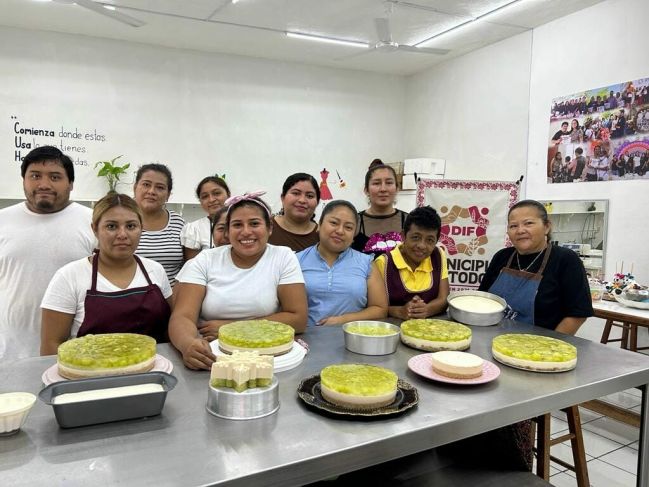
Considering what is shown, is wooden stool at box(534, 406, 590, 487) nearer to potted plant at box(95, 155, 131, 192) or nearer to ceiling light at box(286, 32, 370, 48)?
ceiling light at box(286, 32, 370, 48)

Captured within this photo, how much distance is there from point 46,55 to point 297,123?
3.52 m

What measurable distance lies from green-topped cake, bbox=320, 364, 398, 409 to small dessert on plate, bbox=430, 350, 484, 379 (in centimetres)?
22

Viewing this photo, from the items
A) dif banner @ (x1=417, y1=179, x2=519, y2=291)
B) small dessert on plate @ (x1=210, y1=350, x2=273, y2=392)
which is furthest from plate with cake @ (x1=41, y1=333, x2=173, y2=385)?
dif banner @ (x1=417, y1=179, x2=519, y2=291)

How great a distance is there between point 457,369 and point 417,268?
1131 mm

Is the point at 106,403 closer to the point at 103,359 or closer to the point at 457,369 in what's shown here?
the point at 103,359

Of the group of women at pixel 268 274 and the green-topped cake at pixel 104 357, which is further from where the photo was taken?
the group of women at pixel 268 274

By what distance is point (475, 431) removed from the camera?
137 cm

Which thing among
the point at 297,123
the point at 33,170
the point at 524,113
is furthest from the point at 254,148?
the point at 33,170

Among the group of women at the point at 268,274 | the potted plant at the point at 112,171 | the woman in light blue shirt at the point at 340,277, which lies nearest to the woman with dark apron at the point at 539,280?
the group of women at the point at 268,274

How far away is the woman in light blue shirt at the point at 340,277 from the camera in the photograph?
241cm

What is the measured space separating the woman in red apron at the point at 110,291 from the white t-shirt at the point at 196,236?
105 cm

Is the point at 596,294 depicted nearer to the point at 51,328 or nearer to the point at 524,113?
the point at 524,113

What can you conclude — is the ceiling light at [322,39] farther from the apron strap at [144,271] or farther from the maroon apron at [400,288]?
the apron strap at [144,271]

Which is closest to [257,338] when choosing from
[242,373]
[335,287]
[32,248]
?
[242,373]
